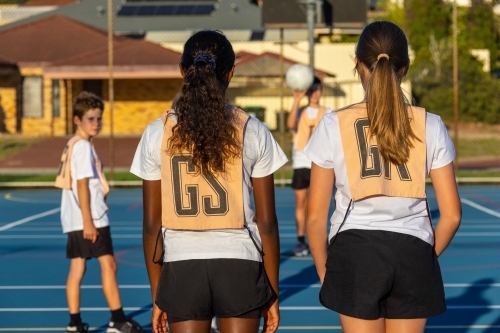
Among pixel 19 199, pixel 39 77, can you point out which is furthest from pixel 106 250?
pixel 39 77

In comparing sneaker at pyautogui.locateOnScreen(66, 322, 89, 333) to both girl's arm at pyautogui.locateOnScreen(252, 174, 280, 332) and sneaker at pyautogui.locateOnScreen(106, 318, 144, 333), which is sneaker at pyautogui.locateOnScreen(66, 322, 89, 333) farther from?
girl's arm at pyautogui.locateOnScreen(252, 174, 280, 332)

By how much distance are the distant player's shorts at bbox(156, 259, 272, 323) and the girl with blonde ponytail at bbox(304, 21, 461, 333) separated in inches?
13.1

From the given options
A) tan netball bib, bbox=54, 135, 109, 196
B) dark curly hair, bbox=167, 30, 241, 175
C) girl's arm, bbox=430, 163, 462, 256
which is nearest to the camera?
dark curly hair, bbox=167, 30, 241, 175

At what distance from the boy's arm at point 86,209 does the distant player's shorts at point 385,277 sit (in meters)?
3.38

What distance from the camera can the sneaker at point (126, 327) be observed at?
23.7 ft

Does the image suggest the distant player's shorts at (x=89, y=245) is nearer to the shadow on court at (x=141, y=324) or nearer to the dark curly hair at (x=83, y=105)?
the shadow on court at (x=141, y=324)

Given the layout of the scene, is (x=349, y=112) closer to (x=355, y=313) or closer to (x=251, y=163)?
(x=251, y=163)

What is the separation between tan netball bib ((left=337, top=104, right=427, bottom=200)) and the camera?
389cm

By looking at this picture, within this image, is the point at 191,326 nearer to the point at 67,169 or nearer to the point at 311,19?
the point at 67,169

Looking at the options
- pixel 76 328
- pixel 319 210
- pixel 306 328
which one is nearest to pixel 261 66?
pixel 306 328

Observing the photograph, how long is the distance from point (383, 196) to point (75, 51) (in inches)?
1311

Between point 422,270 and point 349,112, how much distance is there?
2.26 ft

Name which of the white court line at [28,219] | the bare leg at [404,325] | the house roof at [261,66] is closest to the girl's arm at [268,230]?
the bare leg at [404,325]

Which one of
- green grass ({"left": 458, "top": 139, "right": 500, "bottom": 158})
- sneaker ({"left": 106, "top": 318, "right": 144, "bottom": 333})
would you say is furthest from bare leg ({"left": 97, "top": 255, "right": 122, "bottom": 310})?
green grass ({"left": 458, "top": 139, "right": 500, "bottom": 158})
